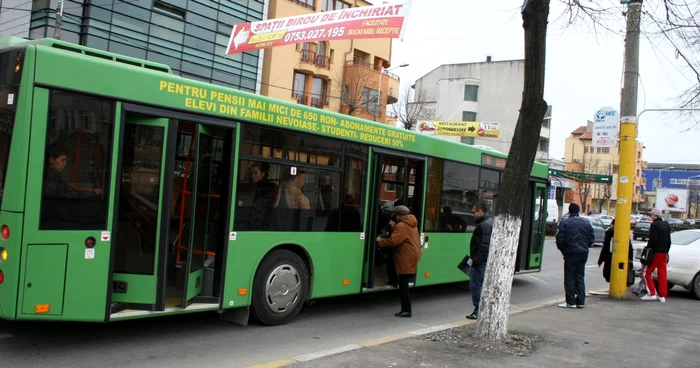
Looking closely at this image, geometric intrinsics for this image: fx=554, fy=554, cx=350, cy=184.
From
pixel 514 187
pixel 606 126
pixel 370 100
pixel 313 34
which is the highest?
pixel 370 100

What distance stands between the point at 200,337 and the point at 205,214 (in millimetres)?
1449

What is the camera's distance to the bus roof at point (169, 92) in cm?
518

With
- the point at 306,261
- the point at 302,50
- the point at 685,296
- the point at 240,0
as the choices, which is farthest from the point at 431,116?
the point at 306,261

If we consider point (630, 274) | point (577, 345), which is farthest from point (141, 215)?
point (630, 274)

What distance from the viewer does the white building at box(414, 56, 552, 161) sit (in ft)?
189

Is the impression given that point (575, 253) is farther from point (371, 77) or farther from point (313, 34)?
point (371, 77)

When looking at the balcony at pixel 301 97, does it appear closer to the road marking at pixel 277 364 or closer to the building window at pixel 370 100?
the building window at pixel 370 100

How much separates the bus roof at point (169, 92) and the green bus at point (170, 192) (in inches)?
0.6

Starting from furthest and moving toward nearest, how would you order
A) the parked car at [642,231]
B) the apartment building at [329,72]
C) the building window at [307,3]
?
the parked car at [642,231], the building window at [307,3], the apartment building at [329,72]

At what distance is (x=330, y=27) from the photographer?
1288cm

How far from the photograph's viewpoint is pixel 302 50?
33.2 metres

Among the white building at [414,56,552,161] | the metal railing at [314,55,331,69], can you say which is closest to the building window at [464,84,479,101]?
the white building at [414,56,552,161]

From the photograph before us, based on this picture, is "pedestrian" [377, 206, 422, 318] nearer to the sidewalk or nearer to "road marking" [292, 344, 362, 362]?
the sidewalk

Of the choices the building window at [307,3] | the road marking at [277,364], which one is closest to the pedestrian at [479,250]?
the road marking at [277,364]
